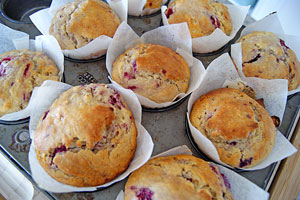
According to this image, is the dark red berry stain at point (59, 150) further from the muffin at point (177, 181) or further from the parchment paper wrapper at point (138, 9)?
the parchment paper wrapper at point (138, 9)

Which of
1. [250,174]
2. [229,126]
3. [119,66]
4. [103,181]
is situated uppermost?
[119,66]

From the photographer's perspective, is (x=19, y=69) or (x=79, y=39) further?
(x=79, y=39)

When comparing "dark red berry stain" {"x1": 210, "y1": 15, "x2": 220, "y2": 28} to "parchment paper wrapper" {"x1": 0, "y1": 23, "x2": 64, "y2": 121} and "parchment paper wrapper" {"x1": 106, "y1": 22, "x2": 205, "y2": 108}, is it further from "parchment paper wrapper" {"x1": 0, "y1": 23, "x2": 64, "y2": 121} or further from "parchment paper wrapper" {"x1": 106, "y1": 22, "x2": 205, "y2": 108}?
"parchment paper wrapper" {"x1": 0, "y1": 23, "x2": 64, "y2": 121}

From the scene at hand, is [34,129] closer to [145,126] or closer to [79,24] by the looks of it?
[145,126]

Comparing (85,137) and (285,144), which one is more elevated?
(85,137)

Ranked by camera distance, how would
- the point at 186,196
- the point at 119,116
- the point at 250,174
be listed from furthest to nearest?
the point at 250,174
the point at 119,116
the point at 186,196

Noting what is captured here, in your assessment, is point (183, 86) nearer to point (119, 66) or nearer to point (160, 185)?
point (119, 66)

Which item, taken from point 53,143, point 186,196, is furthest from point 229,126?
point 53,143

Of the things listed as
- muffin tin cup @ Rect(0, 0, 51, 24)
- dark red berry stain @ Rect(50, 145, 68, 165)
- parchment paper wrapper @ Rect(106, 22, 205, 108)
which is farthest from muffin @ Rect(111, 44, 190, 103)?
muffin tin cup @ Rect(0, 0, 51, 24)
